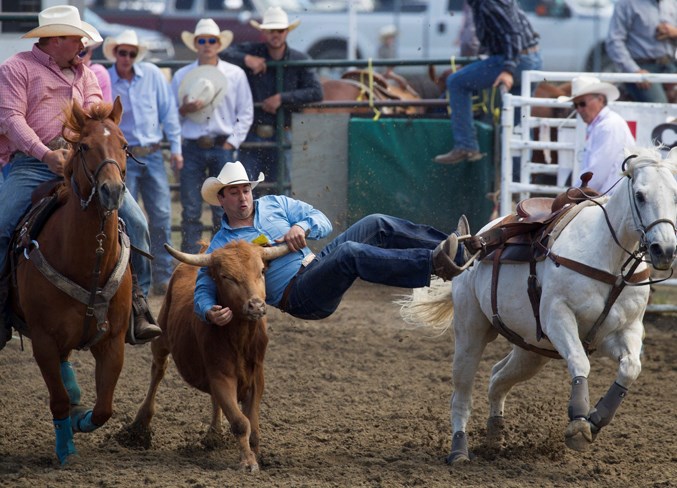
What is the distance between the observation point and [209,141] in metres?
10.2

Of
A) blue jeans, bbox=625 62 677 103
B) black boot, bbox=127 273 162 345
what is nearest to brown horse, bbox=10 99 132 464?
black boot, bbox=127 273 162 345

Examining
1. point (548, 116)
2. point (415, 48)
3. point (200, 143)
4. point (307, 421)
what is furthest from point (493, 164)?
point (415, 48)

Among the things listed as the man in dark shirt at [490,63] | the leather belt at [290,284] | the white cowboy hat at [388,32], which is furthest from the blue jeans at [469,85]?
the white cowboy hat at [388,32]

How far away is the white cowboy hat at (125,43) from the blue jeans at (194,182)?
0.90 metres

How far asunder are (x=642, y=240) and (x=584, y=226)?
447 mm

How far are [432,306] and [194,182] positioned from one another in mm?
4148

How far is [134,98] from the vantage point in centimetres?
974

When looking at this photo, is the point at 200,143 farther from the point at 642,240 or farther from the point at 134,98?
the point at 642,240

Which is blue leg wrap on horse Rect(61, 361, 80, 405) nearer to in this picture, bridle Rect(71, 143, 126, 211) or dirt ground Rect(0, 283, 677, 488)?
dirt ground Rect(0, 283, 677, 488)

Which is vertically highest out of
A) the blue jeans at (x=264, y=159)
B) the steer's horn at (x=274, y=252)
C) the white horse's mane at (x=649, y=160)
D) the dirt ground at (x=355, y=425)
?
the white horse's mane at (x=649, y=160)

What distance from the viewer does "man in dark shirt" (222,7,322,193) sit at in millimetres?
10406

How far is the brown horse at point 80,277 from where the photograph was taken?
17.5ft

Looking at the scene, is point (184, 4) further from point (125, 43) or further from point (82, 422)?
point (82, 422)

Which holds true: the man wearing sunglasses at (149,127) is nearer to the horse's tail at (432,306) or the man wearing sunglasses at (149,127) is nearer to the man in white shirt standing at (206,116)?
the man in white shirt standing at (206,116)
